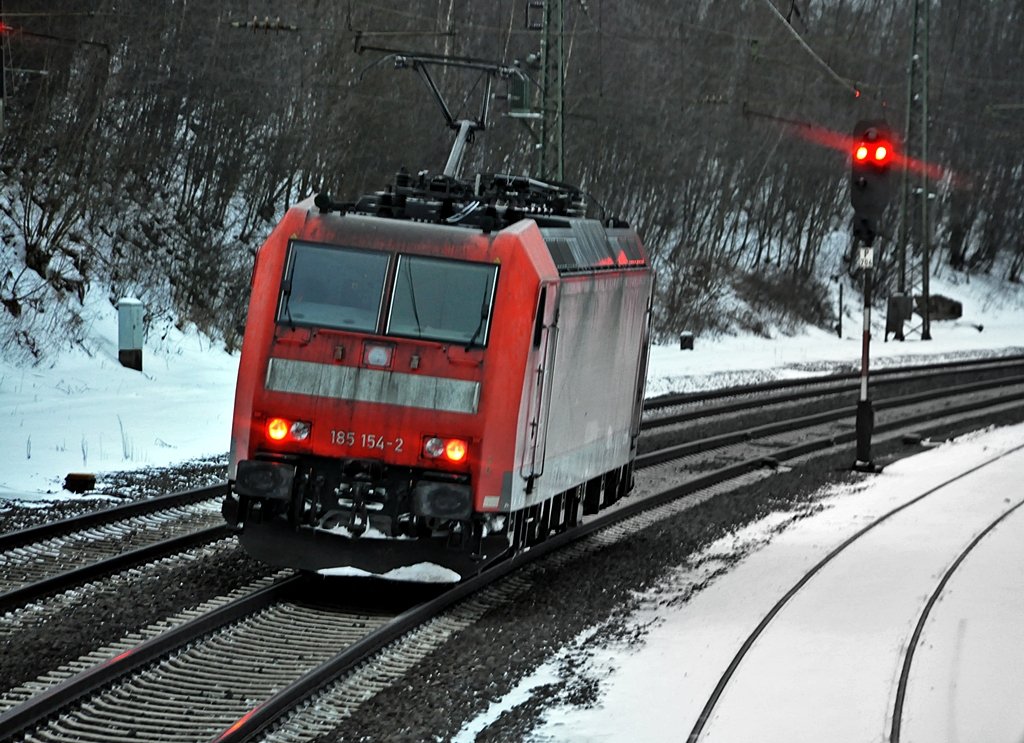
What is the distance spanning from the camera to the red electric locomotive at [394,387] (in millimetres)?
10766

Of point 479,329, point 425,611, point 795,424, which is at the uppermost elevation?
point 479,329

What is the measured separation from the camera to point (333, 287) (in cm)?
1119

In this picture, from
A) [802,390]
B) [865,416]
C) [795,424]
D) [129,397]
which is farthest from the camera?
[802,390]

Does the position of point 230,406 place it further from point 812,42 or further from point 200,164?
point 812,42

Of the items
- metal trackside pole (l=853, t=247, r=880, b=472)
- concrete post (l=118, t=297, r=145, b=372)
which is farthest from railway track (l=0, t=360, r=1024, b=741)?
concrete post (l=118, t=297, r=145, b=372)

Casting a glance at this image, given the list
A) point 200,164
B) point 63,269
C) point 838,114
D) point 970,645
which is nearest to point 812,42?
point 838,114

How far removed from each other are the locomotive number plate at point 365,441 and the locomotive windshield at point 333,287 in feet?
2.50

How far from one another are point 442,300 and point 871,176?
951 cm

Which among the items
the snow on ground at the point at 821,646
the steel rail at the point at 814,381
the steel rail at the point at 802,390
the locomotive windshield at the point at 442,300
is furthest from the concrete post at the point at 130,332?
the locomotive windshield at the point at 442,300

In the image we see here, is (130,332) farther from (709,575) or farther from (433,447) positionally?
(433,447)

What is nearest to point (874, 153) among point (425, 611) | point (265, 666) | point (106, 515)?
point (106, 515)

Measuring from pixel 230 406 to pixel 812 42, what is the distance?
38.3 metres

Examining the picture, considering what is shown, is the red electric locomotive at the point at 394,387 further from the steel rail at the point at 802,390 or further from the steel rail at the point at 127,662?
the steel rail at the point at 802,390

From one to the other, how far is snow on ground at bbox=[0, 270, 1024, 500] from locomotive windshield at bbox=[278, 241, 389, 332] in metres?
5.13
